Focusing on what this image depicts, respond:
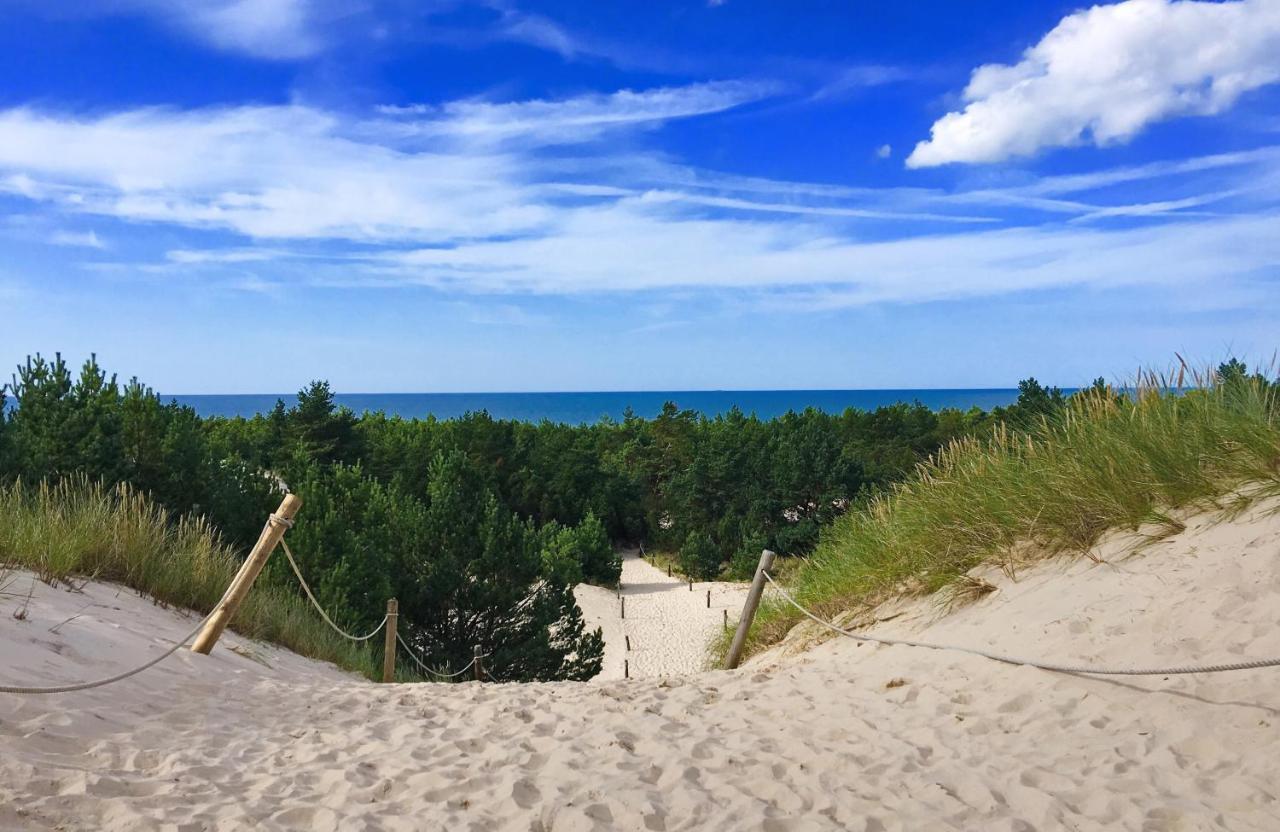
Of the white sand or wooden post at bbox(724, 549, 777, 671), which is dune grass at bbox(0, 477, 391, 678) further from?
wooden post at bbox(724, 549, 777, 671)

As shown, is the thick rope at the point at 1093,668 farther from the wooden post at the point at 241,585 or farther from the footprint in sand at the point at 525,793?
the wooden post at the point at 241,585

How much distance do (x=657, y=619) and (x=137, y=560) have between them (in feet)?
85.3

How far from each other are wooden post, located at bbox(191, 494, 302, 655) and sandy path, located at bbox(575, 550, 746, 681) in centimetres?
1911

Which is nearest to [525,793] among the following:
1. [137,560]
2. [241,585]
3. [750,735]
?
[750,735]

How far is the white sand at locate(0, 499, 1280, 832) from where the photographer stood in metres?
4.05

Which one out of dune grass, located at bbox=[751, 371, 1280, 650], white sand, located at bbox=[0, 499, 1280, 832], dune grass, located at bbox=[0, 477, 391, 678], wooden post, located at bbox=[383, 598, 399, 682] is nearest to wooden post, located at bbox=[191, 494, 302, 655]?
white sand, located at bbox=[0, 499, 1280, 832]

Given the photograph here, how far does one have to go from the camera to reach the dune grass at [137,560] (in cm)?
789

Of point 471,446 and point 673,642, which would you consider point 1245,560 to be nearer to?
point 673,642

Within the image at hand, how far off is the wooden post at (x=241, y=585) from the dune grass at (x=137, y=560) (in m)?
1.73

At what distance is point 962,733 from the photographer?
206 inches

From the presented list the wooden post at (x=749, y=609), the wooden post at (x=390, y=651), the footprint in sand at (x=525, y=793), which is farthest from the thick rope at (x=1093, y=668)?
the wooden post at (x=390, y=651)

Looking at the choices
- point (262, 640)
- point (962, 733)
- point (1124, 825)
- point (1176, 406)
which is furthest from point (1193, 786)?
point (262, 640)

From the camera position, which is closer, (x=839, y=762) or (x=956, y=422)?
(x=839, y=762)

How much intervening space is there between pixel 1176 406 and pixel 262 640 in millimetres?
9163
